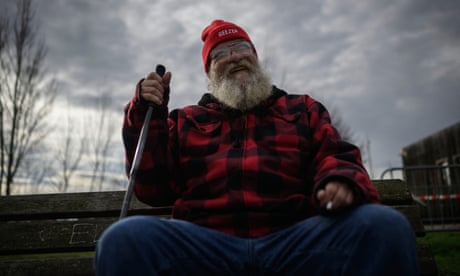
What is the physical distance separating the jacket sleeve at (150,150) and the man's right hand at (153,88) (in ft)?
0.16

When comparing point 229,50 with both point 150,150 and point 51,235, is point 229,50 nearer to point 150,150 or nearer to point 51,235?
point 150,150

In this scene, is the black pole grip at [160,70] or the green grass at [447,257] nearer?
the black pole grip at [160,70]

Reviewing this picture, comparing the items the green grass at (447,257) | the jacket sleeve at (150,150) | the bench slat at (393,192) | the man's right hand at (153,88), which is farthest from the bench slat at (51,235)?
the green grass at (447,257)

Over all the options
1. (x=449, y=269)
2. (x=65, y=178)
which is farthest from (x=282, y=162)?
(x=65, y=178)

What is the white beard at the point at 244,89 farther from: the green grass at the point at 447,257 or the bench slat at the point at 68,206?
the green grass at the point at 447,257

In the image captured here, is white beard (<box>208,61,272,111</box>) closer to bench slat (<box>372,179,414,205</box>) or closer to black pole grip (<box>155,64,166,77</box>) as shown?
black pole grip (<box>155,64,166,77</box>)

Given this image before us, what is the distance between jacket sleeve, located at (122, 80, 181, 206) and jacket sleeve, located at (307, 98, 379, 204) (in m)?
0.75

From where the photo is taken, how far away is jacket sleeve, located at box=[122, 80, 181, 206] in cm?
185

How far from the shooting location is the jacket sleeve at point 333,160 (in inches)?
52.6

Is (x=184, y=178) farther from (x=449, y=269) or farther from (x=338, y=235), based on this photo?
(x=449, y=269)

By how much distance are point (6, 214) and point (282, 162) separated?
1.82 metres

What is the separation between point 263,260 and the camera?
4.64ft

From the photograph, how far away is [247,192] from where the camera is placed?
1666mm

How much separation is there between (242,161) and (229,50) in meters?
1.04
